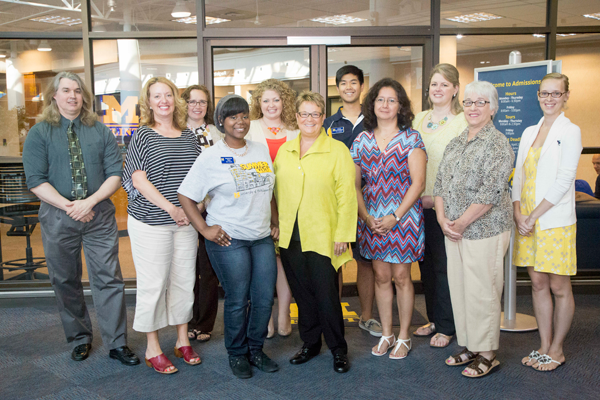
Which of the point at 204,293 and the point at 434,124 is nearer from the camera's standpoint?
the point at 434,124

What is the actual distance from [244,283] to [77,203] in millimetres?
1198

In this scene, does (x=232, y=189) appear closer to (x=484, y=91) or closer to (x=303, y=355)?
(x=303, y=355)

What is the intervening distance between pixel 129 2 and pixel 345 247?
3.19m

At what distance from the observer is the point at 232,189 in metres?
2.66

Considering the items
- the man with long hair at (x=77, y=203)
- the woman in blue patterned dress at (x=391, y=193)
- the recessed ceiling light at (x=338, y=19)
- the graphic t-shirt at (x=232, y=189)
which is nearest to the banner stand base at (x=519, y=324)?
the woman in blue patterned dress at (x=391, y=193)

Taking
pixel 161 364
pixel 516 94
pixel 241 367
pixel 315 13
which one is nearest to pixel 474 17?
pixel 516 94

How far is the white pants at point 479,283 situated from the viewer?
2.74 meters

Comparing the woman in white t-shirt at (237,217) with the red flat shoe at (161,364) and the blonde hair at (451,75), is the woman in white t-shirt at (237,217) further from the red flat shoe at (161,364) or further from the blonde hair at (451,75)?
the blonde hair at (451,75)

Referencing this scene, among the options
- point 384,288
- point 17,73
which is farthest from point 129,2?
point 384,288

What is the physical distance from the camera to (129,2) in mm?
4355

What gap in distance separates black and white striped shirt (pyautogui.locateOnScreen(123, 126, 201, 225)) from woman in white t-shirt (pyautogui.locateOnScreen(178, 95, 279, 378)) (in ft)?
0.62

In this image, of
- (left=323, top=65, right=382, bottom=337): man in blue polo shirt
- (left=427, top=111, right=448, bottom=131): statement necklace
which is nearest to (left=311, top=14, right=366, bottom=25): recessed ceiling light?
(left=323, top=65, right=382, bottom=337): man in blue polo shirt

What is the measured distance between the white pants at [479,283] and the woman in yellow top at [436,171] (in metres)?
0.42

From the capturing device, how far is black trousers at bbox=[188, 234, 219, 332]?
342 cm
